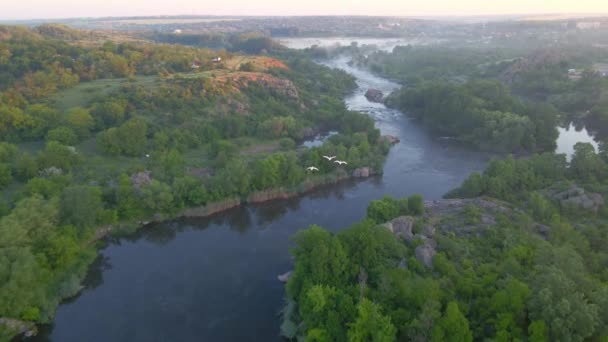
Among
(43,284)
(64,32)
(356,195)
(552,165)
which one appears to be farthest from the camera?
(64,32)

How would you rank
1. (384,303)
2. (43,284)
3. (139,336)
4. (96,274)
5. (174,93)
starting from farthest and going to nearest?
1. (174,93)
2. (96,274)
3. (43,284)
4. (139,336)
5. (384,303)

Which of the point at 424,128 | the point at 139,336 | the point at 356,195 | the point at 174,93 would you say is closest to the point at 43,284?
the point at 139,336

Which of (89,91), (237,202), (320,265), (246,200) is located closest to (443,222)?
(320,265)

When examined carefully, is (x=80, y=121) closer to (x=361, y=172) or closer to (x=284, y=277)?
(x=361, y=172)

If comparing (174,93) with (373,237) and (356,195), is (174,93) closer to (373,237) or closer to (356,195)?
(356,195)

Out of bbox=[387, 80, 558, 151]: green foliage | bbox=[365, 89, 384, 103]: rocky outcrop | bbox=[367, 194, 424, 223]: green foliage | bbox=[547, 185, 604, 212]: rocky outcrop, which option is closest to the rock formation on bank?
bbox=[367, 194, 424, 223]: green foliage

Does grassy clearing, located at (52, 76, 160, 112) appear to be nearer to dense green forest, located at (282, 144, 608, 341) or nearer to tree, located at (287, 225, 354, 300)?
tree, located at (287, 225, 354, 300)
